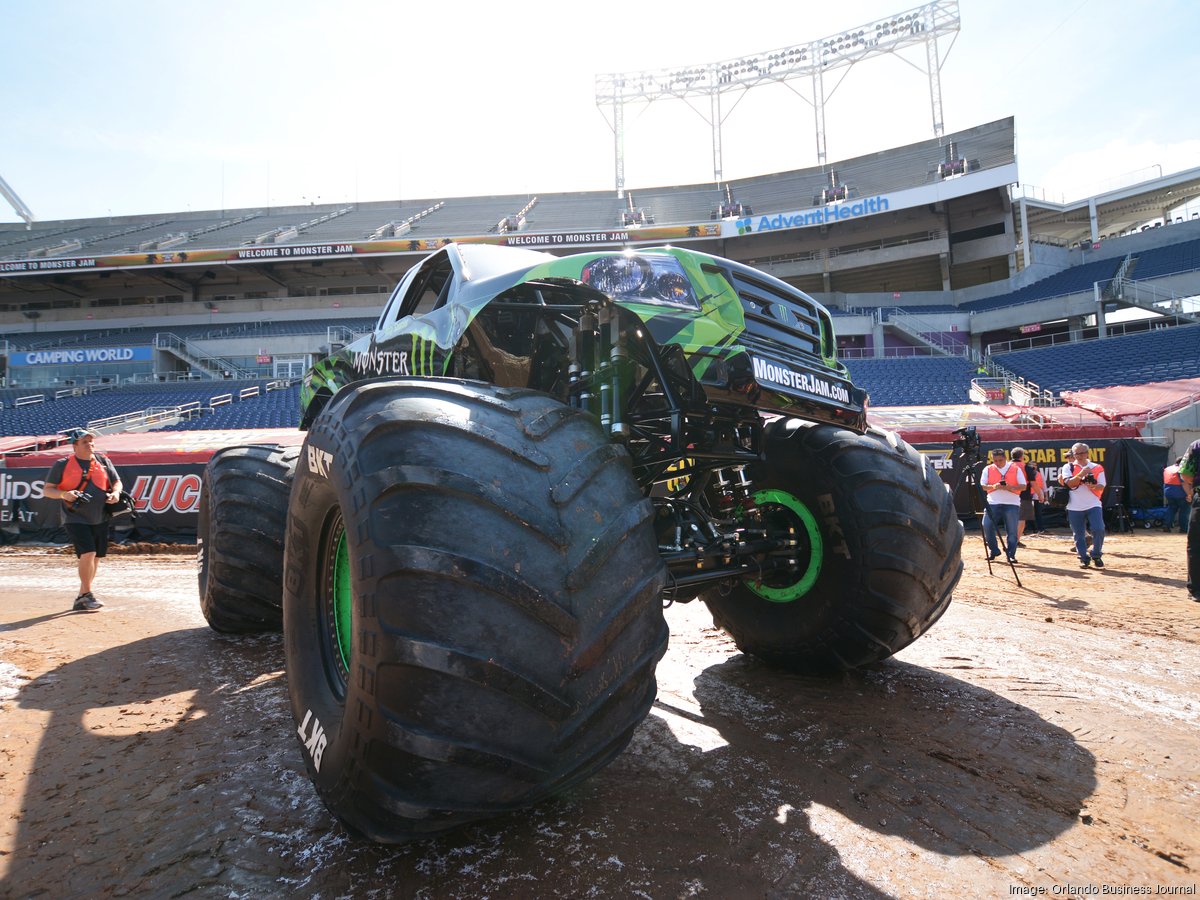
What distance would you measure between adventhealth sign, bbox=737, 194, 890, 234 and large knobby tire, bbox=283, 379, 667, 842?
124 feet

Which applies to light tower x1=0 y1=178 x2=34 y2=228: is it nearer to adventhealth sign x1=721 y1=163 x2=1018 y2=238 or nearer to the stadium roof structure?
adventhealth sign x1=721 y1=163 x2=1018 y2=238

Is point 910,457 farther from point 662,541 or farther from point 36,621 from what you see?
point 36,621

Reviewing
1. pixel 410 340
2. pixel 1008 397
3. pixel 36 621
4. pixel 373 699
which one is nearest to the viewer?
pixel 373 699

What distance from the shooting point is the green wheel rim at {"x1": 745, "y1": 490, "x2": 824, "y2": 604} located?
11.5 ft

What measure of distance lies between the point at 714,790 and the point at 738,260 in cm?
3526

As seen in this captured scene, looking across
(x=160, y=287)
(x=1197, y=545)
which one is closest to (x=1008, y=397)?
(x=1197, y=545)

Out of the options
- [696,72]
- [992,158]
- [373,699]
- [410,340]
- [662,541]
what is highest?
[696,72]

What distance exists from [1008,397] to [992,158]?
64.5ft

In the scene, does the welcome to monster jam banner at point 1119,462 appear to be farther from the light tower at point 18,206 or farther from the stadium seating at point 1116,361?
the light tower at point 18,206

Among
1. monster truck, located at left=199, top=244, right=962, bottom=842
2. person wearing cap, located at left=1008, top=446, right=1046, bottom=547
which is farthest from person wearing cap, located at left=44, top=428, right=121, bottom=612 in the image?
person wearing cap, located at left=1008, top=446, right=1046, bottom=547

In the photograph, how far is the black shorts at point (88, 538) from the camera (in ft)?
22.6

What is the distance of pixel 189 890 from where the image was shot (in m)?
1.91

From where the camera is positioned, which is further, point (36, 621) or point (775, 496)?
point (36, 621)

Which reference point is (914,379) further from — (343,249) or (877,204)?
(343,249)
